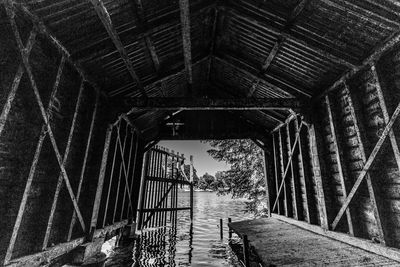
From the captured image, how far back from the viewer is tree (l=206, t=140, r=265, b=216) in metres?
12.7

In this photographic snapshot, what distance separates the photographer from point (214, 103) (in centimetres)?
641

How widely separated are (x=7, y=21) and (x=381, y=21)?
20.0 ft

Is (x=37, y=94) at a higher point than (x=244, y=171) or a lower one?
higher

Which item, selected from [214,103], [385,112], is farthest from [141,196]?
[385,112]

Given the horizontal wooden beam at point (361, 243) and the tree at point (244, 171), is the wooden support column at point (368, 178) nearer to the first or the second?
the horizontal wooden beam at point (361, 243)

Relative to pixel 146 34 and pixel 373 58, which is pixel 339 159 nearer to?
pixel 373 58

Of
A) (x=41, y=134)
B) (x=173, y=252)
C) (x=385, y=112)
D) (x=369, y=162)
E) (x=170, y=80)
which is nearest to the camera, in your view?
(x=41, y=134)

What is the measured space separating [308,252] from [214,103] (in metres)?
4.32

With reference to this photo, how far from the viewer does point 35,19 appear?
3.52 metres

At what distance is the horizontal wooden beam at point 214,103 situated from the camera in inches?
249

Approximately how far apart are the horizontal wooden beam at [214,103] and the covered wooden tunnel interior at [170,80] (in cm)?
3

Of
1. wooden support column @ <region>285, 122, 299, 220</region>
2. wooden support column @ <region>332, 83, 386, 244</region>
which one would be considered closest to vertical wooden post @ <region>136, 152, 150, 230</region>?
wooden support column @ <region>285, 122, 299, 220</region>

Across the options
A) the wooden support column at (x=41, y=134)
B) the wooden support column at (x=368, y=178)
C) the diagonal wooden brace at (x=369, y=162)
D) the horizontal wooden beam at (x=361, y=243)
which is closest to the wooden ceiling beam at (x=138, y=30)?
the wooden support column at (x=41, y=134)

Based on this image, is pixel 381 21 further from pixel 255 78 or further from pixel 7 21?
pixel 7 21
